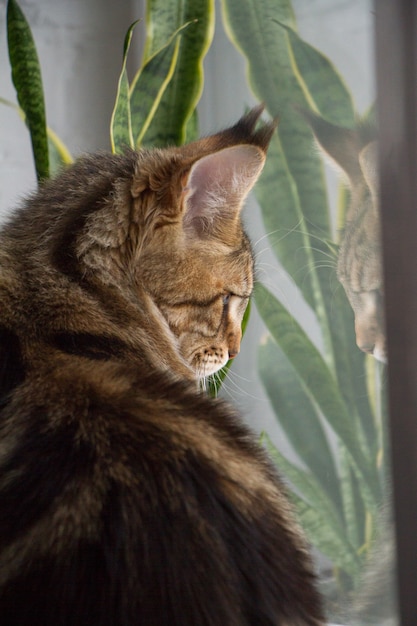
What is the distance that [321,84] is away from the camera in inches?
53.8

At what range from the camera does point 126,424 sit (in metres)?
0.53

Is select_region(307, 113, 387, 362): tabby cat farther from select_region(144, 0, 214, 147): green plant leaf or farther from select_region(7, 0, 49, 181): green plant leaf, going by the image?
select_region(7, 0, 49, 181): green plant leaf

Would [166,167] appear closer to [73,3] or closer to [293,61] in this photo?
[293,61]

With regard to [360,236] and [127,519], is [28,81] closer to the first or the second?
[360,236]

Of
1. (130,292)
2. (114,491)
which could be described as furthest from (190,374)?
(114,491)

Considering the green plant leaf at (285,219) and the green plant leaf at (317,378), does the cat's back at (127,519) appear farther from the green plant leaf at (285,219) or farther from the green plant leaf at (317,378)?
the green plant leaf at (285,219)

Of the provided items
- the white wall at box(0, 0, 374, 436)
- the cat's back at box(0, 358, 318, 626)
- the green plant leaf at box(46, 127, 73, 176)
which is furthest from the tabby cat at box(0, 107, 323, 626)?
the white wall at box(0, 0, 374, 436)

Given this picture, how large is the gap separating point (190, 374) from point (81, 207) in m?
0.24

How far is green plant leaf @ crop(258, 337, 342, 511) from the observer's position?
4.91 ft

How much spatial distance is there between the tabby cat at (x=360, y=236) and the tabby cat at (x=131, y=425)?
20.0 inches

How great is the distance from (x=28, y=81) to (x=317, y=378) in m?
0.78

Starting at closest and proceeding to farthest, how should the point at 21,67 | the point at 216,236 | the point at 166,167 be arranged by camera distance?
1. the point at 166,167
2. the point at 216,236
3. the point at 21,67

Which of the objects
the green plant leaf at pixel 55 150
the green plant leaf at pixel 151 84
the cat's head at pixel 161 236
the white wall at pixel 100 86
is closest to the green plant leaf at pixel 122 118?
the green plant leaf at pixel 151 84

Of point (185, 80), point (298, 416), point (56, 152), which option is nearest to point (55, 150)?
point (56, 152)
